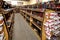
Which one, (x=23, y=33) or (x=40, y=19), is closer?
(x=40, y=19)

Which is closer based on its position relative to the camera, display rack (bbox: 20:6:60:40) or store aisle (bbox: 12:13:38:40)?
display rack (bbox: 20:6:60:40)

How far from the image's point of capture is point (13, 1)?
81.1 ft

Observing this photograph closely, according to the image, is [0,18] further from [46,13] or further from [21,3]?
[21,3]

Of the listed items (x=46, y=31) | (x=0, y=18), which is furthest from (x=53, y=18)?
(x=0, y=18)

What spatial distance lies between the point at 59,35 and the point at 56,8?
4.36ft

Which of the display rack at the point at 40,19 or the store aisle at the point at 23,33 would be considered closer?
the display rack at the point at 40,19

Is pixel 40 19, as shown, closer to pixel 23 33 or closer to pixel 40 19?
pixel 40 19

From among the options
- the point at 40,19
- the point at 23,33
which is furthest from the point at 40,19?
the point at 23,33

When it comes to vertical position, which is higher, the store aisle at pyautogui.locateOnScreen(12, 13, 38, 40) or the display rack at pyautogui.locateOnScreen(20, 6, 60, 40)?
the display rack at pyautogui.locateOnScreen(20, 6, 60, 40)

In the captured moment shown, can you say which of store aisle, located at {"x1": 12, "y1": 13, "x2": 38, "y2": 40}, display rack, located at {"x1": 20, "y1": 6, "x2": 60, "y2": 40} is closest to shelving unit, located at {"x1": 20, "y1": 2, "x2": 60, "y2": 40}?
display rack, located at {"x1": 20, "y1": 6, "x2": 60, "y2": 40}

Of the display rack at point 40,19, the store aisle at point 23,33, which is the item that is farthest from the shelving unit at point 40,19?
the store aisle at point 23,33

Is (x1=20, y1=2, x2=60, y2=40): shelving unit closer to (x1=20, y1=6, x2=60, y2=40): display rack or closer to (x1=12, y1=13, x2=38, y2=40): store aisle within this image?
(x1=20, y1=6, x2=60, y2=40): display rack

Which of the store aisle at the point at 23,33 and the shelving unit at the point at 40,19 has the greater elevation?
the shelving unit at the point at 40,19

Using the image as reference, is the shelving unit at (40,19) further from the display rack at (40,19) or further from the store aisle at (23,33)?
the store aisle at (23,33)
